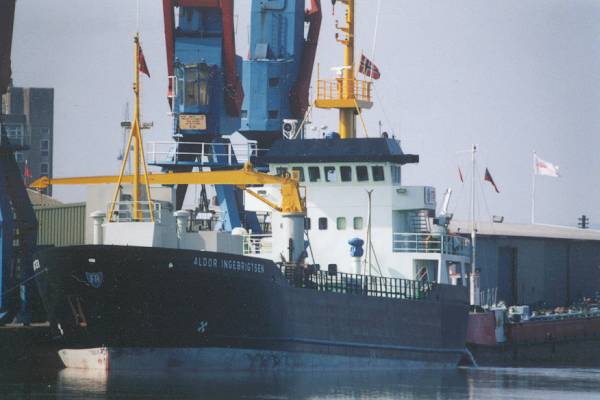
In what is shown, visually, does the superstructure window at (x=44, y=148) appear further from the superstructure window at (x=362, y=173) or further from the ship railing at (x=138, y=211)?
the ship railing at (x=138, y=211)

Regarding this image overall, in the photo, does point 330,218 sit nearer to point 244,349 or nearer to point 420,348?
point 420,348

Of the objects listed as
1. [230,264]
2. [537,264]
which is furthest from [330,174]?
[537,264]

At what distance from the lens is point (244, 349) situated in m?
47.3

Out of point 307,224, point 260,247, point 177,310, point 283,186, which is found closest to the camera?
point 177,310

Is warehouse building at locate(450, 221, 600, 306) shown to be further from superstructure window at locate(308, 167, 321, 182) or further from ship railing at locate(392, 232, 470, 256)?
superstructure window at locate(308, 167, 321, 182)

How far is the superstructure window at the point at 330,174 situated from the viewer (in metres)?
57.4

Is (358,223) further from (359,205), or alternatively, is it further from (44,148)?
(44,148)

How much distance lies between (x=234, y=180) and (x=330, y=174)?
5.15 metres

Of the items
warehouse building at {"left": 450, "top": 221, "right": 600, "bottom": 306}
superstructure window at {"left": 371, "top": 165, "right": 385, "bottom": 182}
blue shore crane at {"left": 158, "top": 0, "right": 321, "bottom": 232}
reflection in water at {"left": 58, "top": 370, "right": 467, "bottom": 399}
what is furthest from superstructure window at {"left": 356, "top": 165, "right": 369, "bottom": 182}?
warehouse building at {"left": 450, "top": 221, "right": 600, "bottom": 306}

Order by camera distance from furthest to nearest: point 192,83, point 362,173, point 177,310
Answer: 1. point 192,83
2. point 362,173
3. point 177,310

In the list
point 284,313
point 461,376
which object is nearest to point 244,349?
point 284,313

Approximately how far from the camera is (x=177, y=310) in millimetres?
45656

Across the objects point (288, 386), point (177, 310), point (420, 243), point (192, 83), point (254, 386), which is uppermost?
point (192, 83)

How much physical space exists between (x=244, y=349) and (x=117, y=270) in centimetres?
481
